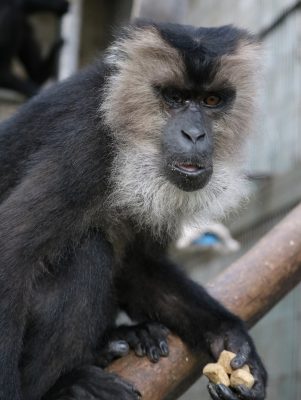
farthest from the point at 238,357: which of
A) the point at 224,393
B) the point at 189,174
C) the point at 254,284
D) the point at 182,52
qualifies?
the point at 182,52

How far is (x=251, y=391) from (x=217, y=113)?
4.60 ft

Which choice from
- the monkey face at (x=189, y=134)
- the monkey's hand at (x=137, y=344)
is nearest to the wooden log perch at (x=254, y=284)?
the monkey's hand at (x=137, y=344)

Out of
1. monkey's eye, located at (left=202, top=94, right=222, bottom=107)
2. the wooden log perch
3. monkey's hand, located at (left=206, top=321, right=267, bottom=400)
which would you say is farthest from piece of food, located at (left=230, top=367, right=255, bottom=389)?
monkey's eye, located at (left=202, top=94, right=222, bottom=107)

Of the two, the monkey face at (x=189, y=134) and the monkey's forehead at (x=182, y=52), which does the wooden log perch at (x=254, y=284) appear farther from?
the monkey's forehead at (x=182, y=52)

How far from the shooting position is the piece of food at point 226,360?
3.85 m

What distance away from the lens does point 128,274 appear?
4.38m

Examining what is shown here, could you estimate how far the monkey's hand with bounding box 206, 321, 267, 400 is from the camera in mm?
3713

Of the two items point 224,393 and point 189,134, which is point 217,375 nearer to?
point 224,393

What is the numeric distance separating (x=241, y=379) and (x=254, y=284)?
2.05ft

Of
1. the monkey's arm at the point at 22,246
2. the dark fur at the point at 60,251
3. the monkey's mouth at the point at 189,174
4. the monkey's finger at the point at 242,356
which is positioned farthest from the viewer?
the monkey's finger at the point at 242,356

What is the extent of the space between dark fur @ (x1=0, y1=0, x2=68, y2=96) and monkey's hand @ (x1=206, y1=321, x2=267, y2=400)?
6123 millimetres

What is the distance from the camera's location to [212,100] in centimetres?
401

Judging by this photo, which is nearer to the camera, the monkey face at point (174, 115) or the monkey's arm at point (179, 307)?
the monkey face at point (174, 115)

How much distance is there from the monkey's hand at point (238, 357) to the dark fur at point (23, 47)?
6123 mm
